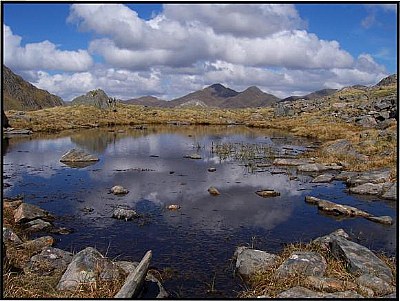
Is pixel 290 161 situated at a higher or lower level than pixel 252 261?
higher

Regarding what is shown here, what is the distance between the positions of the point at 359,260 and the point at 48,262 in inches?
320

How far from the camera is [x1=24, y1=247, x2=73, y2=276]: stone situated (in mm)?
10393

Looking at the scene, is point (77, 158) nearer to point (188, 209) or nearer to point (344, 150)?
point (188, 209)

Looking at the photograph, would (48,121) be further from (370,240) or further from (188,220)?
(370,240)

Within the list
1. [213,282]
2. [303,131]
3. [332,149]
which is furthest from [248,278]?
[303,131]

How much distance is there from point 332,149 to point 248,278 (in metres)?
26.0

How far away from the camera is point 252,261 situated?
11656 millimetres

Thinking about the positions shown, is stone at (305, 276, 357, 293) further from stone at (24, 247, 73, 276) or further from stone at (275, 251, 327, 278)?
stone at (24, 247, 73, 276)

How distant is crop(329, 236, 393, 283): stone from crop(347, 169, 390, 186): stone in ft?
42.4

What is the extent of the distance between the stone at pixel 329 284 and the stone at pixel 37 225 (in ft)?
34.1

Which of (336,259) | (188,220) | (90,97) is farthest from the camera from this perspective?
(90,97)

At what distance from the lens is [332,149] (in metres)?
34.9

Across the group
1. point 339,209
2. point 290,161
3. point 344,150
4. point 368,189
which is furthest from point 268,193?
point 344,150

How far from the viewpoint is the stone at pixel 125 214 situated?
660 inches
